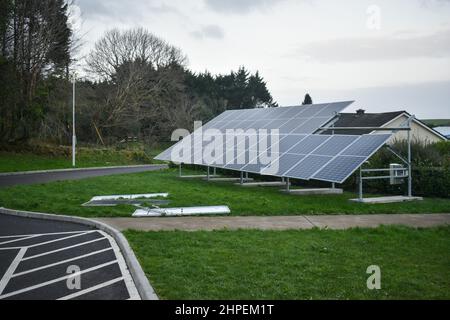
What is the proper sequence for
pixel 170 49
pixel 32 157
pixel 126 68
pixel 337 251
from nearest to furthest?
pixel 337 251
pixel 32 157
pixel 126 68
pixel 170 49

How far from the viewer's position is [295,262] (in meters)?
7.95

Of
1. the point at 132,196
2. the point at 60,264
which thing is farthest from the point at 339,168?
the point at 60,264

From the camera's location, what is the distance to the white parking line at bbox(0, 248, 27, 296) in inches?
285

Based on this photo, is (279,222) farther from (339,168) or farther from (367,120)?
(367,120)

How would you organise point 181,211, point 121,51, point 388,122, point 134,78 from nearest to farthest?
1. point 181,211
2. point 388,122
3. point 134,78
4. point 121,51

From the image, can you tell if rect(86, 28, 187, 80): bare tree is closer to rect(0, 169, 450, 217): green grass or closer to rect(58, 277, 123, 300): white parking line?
rect(0, 169, 450, 217): green grass

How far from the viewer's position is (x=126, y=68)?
51.8m

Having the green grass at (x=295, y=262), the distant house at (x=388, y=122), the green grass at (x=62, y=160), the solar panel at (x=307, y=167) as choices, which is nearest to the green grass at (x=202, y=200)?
the solar panel at (x=307, y=167)

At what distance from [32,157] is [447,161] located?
30443 mm

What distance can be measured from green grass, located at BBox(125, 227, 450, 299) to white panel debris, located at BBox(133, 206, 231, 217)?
2524 millimetres

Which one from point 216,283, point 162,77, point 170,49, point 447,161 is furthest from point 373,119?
point 216,283

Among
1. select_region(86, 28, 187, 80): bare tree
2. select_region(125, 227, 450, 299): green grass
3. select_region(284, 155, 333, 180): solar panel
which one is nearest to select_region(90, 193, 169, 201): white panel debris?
select_region(284, 155, 333, 180): solar panel

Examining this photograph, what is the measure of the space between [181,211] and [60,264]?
5631mm
